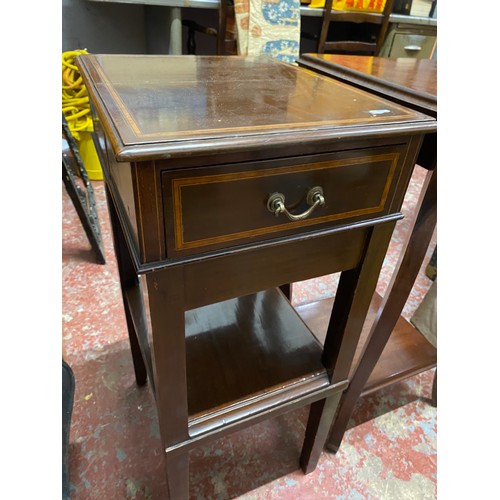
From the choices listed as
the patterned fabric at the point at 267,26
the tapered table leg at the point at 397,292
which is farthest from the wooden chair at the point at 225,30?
the tapered table leg at the point at 397,292

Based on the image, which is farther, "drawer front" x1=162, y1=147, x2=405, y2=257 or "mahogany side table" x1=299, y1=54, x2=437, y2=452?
"mahogany side table" x1=299, y1=54, x2=437, y2=452

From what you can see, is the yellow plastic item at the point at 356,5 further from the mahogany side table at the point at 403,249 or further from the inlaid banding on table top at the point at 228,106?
the inlaid banding on table top at the point at 228,106

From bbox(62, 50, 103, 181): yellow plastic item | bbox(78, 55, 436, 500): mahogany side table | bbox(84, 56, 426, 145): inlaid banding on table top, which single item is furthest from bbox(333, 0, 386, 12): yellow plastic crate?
bbox(84, 56, 426, 145): inlaid banding on table top

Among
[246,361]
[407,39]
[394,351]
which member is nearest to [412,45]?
[407,39]

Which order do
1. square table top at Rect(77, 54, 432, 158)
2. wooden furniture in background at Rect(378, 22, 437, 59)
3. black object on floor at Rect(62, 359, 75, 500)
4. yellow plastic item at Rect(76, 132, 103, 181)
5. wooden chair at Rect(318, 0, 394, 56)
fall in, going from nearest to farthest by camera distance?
1. square table top at Rect(77, 54, 432, 158)
2. black object on floor at Rect(62, 359, 75, 500)
3. yellow plastic item at Rect(76, 132, 103, 181)
4. wooden chair at Rect(318, 0, 394, 56)
5. wooden furniture in background at Rect(378, 22, 437, 59)

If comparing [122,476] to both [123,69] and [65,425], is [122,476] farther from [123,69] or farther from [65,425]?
[123,69]

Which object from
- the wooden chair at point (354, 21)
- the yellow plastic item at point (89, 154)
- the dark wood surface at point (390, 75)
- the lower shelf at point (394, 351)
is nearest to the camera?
the dark wood surface at point (390, 75)

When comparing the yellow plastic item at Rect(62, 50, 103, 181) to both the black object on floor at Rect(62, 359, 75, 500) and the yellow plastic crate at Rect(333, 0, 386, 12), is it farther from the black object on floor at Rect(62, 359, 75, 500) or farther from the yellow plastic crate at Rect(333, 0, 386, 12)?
the yellow plastic crate at Rect(333, 0, 386, 12)

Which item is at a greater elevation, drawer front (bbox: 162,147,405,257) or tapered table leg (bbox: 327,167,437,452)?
drawer front (bbox: 162,147,405,257)

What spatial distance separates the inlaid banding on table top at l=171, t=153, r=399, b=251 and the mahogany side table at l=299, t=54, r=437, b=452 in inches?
4.9

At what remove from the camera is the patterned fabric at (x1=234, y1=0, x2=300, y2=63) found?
1.93 metres

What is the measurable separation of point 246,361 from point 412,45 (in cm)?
260

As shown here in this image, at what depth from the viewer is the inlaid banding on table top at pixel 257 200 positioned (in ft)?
1.33

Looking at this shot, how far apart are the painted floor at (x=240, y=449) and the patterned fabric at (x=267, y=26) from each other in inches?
63.6
